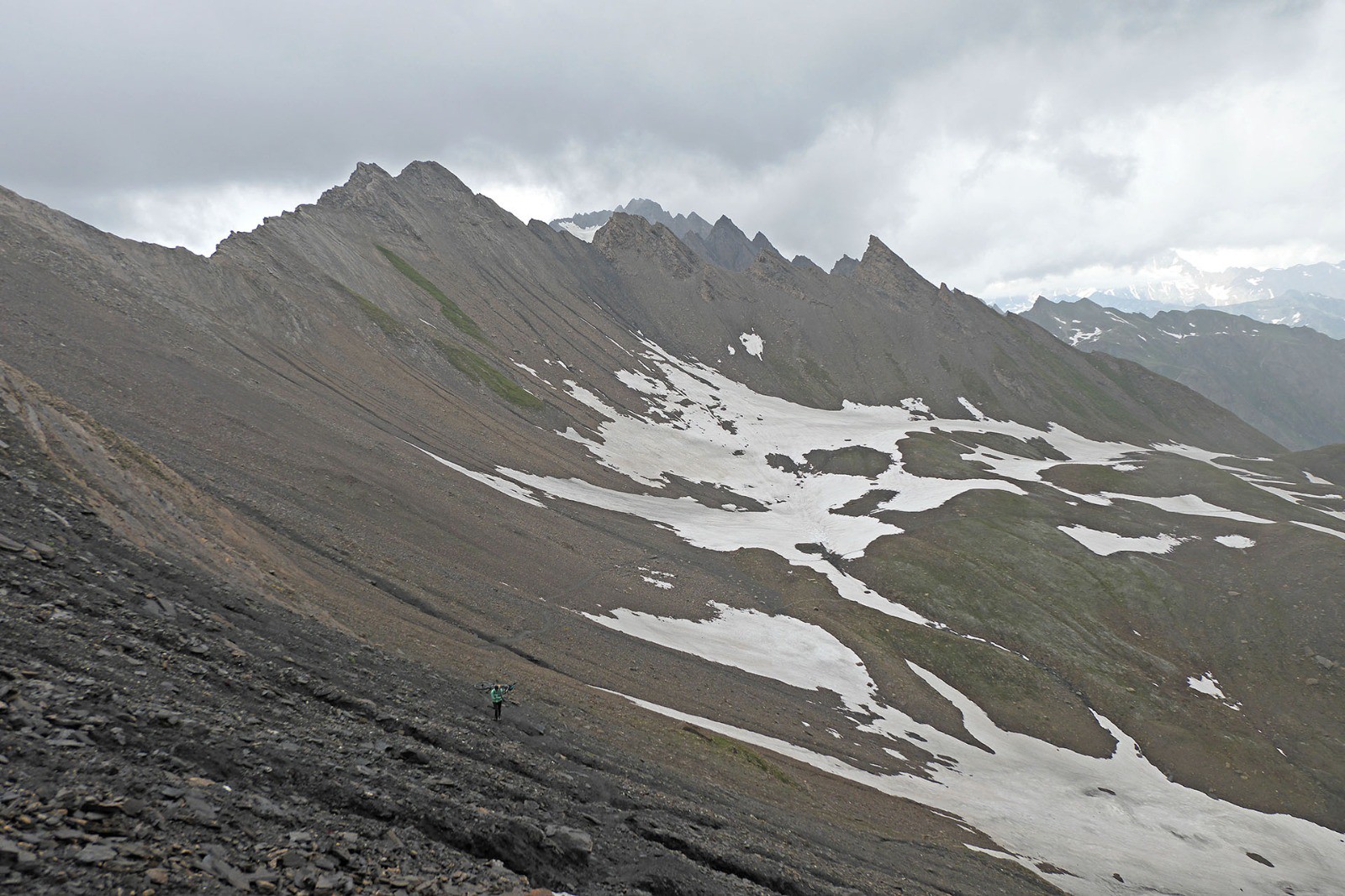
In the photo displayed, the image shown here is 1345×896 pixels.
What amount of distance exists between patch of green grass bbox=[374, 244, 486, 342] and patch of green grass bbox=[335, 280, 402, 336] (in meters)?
19.7

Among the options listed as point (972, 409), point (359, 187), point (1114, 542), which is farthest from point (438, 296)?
point (972, 409)

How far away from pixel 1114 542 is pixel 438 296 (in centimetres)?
12175

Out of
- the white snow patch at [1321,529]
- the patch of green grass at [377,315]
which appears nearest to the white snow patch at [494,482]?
the patch of green grass at [377,315]

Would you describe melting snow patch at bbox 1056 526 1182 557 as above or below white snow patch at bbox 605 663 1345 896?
above

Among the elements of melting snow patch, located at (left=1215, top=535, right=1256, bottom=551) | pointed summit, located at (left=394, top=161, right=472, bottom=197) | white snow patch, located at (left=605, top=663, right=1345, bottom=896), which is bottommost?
white snow patch, located at (left=605, top=663, right=1345, bottom=896)

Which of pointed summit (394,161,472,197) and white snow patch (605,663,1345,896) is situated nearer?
white snow patch (605,663,1345,896)

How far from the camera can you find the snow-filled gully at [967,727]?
3419cm

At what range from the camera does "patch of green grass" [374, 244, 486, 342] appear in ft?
409

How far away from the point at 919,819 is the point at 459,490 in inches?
1727

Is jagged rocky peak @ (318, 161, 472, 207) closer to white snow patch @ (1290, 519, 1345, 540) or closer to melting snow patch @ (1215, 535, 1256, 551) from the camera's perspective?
melting snow patch @ (1215, 535, 1256, 551)

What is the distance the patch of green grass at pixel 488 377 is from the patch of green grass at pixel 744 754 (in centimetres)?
8016

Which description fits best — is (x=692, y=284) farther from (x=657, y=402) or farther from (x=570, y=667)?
(x=570, y=667)

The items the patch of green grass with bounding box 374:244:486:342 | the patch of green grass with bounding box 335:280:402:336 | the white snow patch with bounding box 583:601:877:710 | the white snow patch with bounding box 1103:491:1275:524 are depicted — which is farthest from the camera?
the patch of green grass with bounding box 374:244:486:342

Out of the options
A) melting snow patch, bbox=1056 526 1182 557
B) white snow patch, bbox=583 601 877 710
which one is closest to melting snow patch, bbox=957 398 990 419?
melting snow patch, bbox=1056 526 1182 557
